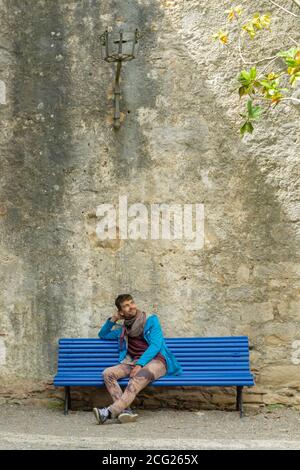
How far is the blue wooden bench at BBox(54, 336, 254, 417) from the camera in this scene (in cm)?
584

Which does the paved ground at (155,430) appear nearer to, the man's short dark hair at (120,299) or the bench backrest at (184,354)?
the bench backrest at (184,354)

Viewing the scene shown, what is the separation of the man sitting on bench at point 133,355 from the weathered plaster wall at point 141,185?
0.35 metres

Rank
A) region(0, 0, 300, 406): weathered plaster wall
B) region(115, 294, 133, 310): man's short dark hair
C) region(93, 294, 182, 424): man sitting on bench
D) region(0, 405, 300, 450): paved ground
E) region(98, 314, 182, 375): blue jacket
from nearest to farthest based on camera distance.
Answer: region(0, 405, 300, 450): paved ground, region(93, 294, 182, 424): man sitting on bench, region(98, 314, 182, 375): blue jacket, region(115, 294, 133, 310): man's short dark hair, region(0, 0, 300, 406): weathered plaster wall

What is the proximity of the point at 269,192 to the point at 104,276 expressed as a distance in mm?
1656

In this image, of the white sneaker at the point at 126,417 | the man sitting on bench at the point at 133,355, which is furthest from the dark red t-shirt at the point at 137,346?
the white sneaker at the point at 126,417

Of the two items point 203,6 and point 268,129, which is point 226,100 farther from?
point 203,6

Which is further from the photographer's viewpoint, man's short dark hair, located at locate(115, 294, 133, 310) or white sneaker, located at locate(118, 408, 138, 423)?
man's short dark hair, located at locate(115, 294, 133, 310)

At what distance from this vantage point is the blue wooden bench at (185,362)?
19.2 feet

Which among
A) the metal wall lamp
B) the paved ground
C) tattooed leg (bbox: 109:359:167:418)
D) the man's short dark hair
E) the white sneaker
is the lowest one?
the paved ground

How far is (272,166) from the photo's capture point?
630 cm

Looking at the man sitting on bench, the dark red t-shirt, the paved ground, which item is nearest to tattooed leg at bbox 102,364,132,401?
the man sitting on bench

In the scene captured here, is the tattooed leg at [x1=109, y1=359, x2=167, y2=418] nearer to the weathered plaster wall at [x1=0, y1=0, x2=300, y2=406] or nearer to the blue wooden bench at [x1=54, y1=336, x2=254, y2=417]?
the blue wooden bench at [x1=54, y1=336, x2=254, y2=417]

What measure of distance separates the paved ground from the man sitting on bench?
21 centimetres
